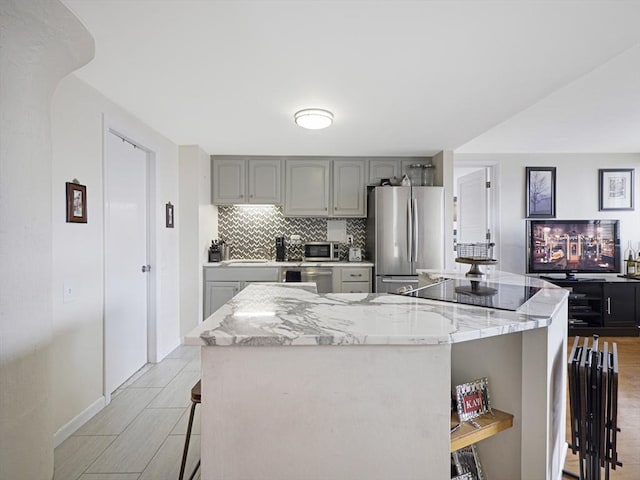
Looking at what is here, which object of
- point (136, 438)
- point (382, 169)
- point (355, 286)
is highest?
point (382, 169)

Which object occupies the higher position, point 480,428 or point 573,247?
point 573,247

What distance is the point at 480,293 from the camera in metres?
1.82

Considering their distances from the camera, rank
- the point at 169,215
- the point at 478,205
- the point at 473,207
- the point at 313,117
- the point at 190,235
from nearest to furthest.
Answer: the point at 313,117 < the point at 169,215 < the point at 190,235 < the point at 478,205 < the point at 473,207

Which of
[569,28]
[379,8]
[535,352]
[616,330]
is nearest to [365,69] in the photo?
[379,8]

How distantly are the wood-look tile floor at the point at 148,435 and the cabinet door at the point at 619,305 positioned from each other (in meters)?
1.38

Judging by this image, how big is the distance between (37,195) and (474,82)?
2654 millimetres

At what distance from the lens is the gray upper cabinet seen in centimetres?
450

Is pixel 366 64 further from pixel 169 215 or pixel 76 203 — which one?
Answer: pixel 169 215

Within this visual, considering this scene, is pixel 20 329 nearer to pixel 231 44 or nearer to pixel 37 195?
pixel 37 195

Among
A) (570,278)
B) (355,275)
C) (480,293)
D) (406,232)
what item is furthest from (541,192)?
(480,293)

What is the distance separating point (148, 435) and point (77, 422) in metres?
0.52

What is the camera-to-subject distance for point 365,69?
2.18 metres

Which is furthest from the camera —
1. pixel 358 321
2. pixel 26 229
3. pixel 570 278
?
pixel 570 278

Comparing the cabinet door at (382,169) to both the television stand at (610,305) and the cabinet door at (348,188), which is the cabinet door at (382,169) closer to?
the cabinet door at (348,188)
